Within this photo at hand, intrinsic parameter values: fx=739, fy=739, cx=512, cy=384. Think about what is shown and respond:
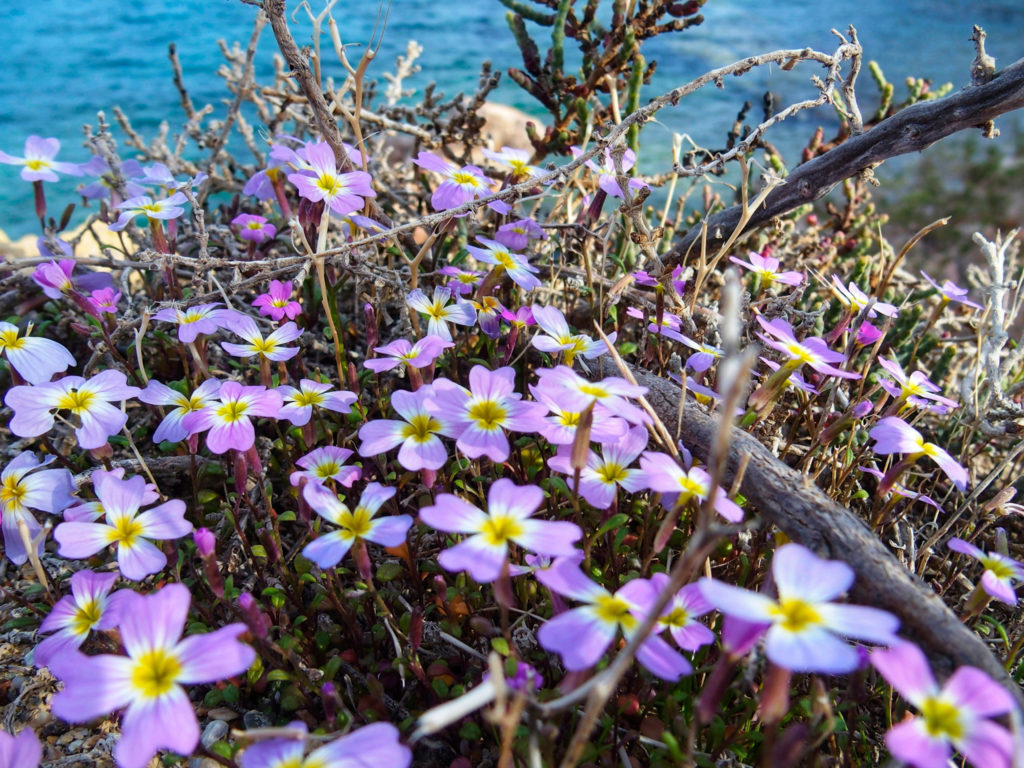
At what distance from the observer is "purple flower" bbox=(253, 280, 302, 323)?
2.12 meters

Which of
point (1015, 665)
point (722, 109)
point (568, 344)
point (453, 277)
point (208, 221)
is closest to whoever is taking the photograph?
point (568, 344)

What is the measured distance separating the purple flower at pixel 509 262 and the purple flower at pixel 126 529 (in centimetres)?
99

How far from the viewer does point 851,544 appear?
1317 mm

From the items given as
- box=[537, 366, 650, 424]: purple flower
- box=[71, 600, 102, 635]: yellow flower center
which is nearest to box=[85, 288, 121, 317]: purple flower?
box=[71, 600, 102, 635]: yellow flower center

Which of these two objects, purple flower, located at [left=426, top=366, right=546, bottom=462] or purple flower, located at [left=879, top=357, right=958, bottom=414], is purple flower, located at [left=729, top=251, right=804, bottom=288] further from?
purple flower, located at [left=426, top=366, right=546, bottom=462]

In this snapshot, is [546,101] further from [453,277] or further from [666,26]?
[453,277]

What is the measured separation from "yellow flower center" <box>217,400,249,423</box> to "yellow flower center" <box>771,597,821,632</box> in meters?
1.15

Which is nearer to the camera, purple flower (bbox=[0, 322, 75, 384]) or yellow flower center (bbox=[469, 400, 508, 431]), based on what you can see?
yellow flower center (bbox=[469, 400, 508, 431])

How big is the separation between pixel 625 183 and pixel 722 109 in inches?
361

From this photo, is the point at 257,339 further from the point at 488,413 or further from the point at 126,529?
the point at 488,413

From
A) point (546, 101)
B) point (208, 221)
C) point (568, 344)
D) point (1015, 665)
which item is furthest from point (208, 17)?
point (1015, 665)

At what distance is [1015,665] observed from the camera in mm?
1906

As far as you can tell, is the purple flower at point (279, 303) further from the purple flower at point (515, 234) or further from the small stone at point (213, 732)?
the small stone at point (213, 732)

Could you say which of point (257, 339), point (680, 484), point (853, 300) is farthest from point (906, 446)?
point (257, 339)
